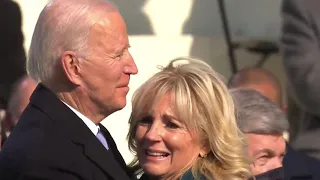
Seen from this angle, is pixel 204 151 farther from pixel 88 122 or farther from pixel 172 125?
pixel 88 122

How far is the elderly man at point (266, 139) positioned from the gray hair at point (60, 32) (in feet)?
2.86

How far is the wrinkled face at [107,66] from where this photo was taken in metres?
3.81

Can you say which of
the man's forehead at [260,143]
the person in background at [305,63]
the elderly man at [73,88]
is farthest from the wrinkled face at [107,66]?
the person in background at [305,63]

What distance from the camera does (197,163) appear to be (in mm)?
3934

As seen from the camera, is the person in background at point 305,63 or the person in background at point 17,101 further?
the person in background at point 17,101

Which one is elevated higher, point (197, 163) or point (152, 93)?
point (152, 93)

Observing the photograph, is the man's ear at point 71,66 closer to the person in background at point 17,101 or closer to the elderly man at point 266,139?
the elderly man at point 266,139

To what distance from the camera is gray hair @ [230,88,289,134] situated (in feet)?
14.5

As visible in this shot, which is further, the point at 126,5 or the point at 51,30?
the point at 126,5

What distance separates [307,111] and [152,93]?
1470 mm

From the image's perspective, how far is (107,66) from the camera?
12.6ft

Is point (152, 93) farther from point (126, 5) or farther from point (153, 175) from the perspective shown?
point (126, 5)

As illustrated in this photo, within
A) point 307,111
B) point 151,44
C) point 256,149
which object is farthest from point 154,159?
point 151,44

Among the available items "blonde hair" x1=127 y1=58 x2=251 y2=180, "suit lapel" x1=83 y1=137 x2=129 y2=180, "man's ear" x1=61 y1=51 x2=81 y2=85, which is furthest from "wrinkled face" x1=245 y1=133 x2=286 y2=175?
"man's ear" x1=61 y1=51 x2=81 y2=85
